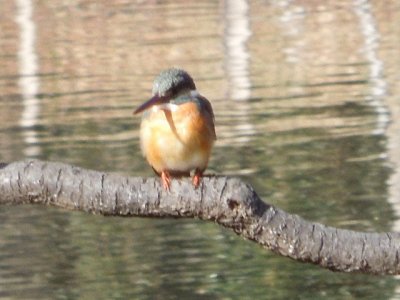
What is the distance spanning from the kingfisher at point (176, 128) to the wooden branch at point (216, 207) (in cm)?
65

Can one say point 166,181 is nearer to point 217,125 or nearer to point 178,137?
point 178,137

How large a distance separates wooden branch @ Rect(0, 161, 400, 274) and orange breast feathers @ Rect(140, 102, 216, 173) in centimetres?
65

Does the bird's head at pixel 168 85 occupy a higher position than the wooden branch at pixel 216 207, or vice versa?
the bird's head at pixel 168 85

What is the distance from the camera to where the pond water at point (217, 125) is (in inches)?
339

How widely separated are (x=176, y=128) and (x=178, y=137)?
0.04 m

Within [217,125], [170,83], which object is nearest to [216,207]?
[170,83]

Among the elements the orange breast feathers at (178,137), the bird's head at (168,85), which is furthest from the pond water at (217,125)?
the bird's head at (168,85)

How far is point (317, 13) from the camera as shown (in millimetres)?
20750

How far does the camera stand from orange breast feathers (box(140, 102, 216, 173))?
4102 mm

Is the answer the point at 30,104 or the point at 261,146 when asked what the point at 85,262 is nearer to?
the point at 261,146

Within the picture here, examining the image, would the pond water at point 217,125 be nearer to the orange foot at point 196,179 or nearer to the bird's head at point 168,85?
the bird's head at point 168,85

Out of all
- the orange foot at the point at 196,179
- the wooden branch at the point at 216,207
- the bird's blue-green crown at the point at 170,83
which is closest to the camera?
the wooden branch at the point at 216,207

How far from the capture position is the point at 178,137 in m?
4.17

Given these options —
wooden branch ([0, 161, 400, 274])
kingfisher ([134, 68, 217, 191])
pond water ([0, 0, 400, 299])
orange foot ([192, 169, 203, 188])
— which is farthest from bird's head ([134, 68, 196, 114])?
pond water ([0, 0, 400, 299])
